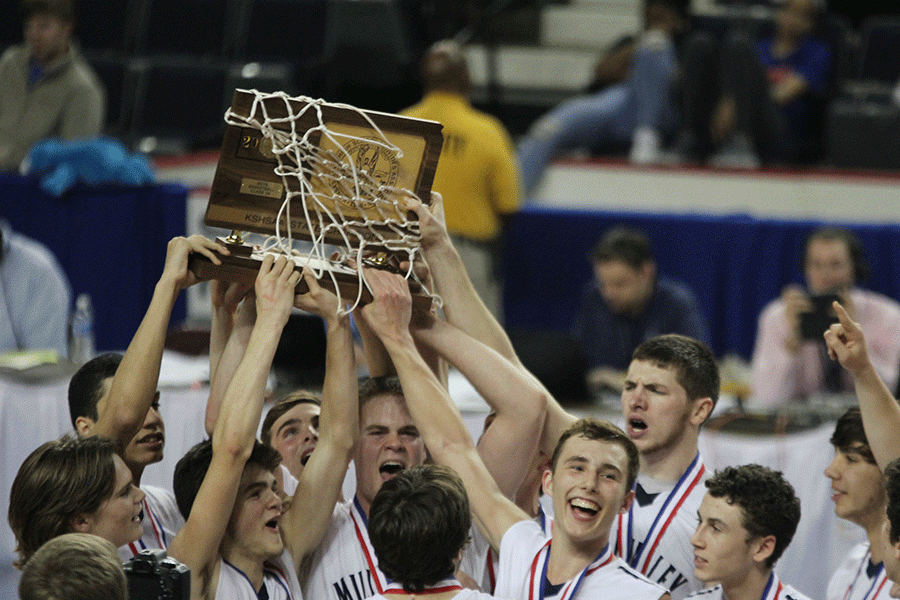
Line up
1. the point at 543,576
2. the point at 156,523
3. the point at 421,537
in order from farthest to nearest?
the point at 156,523 → the point at 543,576 → the point at 421,537

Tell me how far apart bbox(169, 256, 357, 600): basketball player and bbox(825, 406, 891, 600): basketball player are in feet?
5.07

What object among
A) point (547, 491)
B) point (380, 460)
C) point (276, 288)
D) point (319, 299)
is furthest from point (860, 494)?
point (276, 288)

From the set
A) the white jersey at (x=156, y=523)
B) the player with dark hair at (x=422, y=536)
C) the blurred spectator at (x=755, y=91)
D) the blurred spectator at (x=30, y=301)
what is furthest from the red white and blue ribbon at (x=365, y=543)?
the blurred spectator at (x=755, y=91)

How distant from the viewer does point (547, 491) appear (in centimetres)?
365

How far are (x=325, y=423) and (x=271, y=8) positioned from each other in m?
8.68

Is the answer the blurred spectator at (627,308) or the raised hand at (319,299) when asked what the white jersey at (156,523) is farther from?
the blurred spectator at (627,308)

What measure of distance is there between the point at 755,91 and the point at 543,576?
7429mm

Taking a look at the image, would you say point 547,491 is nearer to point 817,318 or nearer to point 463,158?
point 817,318

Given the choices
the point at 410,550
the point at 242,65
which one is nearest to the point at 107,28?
the point at 242,65

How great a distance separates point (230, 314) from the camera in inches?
163

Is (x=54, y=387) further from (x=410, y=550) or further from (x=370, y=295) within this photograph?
(x=410, y=550)

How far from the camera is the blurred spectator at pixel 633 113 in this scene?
34.4ft

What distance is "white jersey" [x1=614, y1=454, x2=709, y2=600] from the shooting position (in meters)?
3.96

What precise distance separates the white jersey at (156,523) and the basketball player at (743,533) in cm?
154
